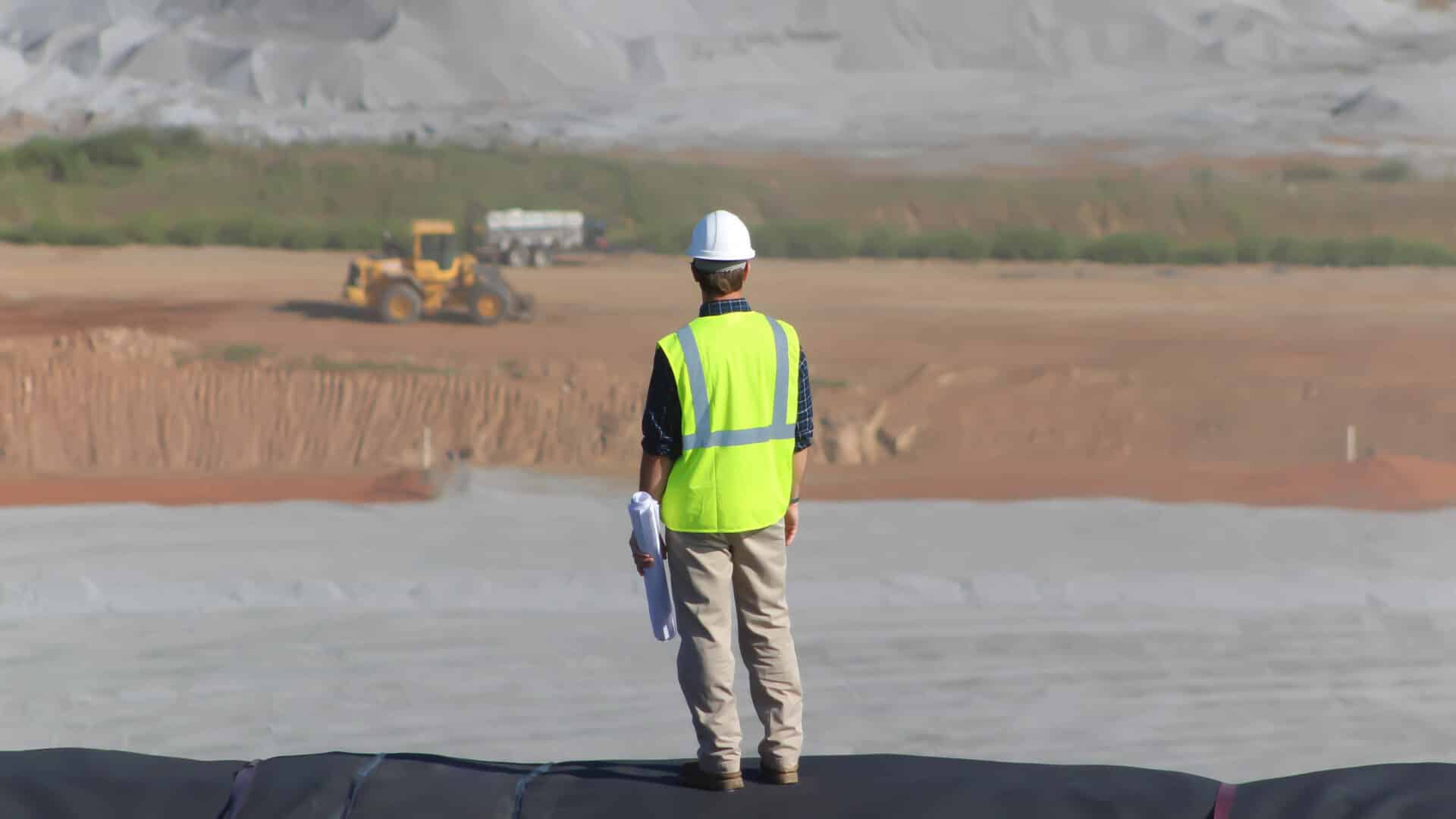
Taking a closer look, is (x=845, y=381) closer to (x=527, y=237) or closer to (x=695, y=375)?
(x=527, y=237)

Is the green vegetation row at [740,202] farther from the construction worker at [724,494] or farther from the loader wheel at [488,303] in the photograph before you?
the construction worker at [724,494]

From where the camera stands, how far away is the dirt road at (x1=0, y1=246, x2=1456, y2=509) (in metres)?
17.9

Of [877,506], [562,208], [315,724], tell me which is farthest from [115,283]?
[315,724]

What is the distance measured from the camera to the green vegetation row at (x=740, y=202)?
114 ft

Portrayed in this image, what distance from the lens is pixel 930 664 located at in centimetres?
736

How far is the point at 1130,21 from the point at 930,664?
40815 millimetres

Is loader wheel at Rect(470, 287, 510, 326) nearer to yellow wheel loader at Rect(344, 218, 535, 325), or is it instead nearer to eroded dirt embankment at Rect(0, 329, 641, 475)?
yellow wheel loader at Rect(344, 218, 535, 325)

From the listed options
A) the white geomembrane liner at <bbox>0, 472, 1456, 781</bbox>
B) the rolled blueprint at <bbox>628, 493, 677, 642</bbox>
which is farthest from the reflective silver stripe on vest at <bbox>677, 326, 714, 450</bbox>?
the white geomembrane liner at <bbox>0, 472, 1456, 781</bbox>

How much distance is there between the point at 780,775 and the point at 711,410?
3.16 ft

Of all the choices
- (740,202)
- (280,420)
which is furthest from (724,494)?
(740,202)

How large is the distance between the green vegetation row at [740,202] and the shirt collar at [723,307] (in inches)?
1200

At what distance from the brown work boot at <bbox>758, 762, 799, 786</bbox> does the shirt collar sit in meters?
1.19

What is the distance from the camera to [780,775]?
13.5 ft

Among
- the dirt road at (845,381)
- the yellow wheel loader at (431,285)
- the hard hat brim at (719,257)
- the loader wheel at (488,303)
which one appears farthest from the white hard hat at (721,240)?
the loader wheel at (488,303)
